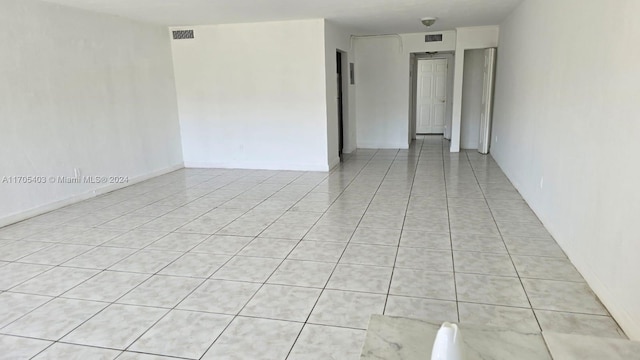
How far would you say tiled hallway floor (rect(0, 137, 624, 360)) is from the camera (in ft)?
7.09

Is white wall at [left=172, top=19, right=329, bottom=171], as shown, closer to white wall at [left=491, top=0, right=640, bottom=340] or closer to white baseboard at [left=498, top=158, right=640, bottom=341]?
white wall at [left=491, top=0, right=640, bottom=340]

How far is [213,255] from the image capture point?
320 centimetres

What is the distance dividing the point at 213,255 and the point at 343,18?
409 cm

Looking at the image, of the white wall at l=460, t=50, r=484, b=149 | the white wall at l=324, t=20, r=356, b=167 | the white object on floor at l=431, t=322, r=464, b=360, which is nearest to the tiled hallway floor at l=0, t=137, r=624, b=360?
the white object on floor at l=431, t=322, r=464, b=360

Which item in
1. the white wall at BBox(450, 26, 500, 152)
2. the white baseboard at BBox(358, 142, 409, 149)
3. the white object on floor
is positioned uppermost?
the white wall at BBox(450, 26, 500, 152)

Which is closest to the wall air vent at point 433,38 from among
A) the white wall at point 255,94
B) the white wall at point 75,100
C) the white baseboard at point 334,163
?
the white wall at point 255,94

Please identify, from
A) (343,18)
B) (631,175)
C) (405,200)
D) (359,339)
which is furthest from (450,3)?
(359,339)

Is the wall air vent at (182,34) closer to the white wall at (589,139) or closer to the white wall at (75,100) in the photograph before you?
the white wall at (75,100)

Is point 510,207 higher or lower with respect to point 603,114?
lower

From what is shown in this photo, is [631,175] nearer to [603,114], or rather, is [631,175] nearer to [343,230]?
[603,114]

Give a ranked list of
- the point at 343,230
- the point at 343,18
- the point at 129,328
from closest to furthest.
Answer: the point at 129,328 → the point at 343,230 → the point at 343,18

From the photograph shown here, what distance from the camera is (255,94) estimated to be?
6.50 m

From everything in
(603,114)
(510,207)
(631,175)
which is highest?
(603,114)

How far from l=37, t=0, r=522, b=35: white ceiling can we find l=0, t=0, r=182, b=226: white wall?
1.00ft
